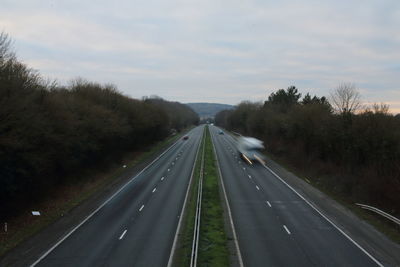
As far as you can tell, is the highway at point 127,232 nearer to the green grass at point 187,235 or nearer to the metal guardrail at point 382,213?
the green grass at point 187,235

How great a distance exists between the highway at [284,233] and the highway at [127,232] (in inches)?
150

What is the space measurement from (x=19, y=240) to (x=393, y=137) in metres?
27.1

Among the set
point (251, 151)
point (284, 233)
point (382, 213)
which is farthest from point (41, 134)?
point (251, 151)

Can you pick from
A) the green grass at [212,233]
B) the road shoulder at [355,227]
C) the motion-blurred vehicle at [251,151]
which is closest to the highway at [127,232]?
the green grass at [212,233]

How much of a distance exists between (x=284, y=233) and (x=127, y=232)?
807 centimetres

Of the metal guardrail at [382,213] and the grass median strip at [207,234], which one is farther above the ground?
Answer: the metal guardrail at [382,213]

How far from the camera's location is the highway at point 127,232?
1556cm

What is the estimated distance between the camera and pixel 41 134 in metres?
25.9

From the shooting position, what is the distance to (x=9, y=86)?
22156 millimetres

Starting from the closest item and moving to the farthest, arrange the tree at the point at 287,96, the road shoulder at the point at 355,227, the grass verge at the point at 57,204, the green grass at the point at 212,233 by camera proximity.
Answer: the green grass at the point at 212,233, the road shoulder at the point at 355,227, the grass verge at the point at 57,204, the tree at the point at 287,96

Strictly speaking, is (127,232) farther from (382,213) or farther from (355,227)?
(382,213)

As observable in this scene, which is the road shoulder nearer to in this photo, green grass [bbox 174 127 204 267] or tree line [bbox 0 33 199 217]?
green grass [bbox 174 127 204 267]

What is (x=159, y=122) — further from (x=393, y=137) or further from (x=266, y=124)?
(x=393, y=137)

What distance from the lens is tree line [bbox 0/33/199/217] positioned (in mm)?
21609
